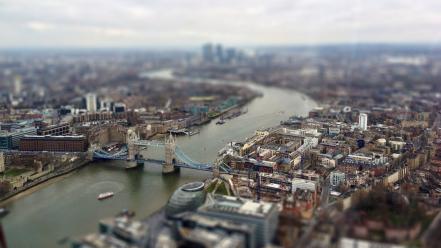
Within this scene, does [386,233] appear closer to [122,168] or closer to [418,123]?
[122,168]

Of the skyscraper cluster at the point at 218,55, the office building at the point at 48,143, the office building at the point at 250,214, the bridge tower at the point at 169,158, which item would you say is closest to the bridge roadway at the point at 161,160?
the bridge tower at the point at 169,158

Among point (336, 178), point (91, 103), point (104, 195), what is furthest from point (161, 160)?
point (91, 103)

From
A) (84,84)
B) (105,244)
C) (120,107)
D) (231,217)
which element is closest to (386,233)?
(231,217)

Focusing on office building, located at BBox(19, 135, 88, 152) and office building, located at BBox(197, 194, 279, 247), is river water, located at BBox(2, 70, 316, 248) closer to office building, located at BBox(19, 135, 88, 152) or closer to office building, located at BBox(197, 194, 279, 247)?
office building, located at BBox(19, 135, 88, 152)

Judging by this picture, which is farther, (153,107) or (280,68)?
(280,68)

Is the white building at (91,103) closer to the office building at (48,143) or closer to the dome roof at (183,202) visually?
the office building at (48,143)

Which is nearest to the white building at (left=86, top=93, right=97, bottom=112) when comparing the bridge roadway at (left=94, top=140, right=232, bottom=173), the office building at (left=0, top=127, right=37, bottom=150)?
the office building at (left=0, top=127, right=37, bottom=150)

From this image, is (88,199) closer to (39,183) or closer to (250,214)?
(39,183)
